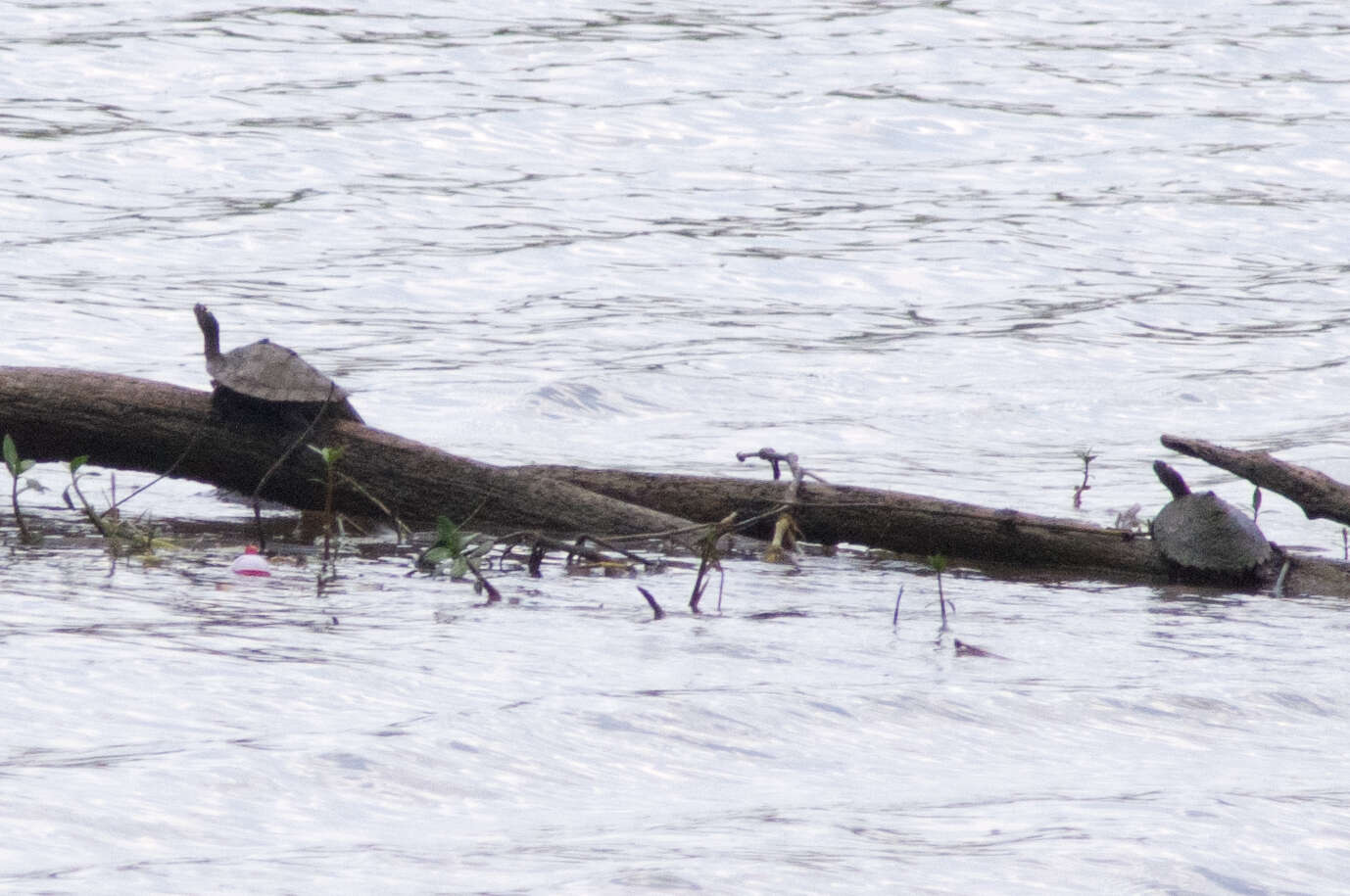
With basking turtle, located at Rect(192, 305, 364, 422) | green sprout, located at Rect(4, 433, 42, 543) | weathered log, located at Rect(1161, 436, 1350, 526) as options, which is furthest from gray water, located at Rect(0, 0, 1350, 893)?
basking turtle, located at Rect(192, 305, 364, 422)

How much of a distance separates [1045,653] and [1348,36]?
15656mm

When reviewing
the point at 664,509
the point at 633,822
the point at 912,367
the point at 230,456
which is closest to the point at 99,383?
the point at 230,456

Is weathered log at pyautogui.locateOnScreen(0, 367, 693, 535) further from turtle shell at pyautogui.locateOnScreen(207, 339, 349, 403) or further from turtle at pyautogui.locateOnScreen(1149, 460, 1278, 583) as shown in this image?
turtle at pyautogui.locateOnScreen(1149, 460, 1278, 583)

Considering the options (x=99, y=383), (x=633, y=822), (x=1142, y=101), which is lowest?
(x=633, y=822)

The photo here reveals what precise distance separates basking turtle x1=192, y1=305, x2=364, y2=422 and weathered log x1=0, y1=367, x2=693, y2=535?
0.07 meters

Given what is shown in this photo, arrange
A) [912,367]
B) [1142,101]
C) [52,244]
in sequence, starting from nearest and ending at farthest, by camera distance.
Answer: [912,367] → [52,244] → [1142,101]

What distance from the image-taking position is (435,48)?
17219 millimetres

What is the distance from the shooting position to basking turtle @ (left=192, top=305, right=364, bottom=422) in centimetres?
558

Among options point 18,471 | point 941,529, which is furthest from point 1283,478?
point 18,471

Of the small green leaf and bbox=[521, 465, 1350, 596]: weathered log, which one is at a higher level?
bbox=[521, 465, 1350, 596]: weathered log

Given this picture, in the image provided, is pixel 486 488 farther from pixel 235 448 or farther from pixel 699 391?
pixel 699 391

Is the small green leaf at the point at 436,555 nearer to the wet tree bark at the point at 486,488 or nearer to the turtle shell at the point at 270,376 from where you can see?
the wet tree bark at the point at 486,488

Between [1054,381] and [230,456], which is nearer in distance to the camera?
[230,456]

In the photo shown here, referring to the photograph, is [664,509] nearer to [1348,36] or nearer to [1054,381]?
[1054,381]
